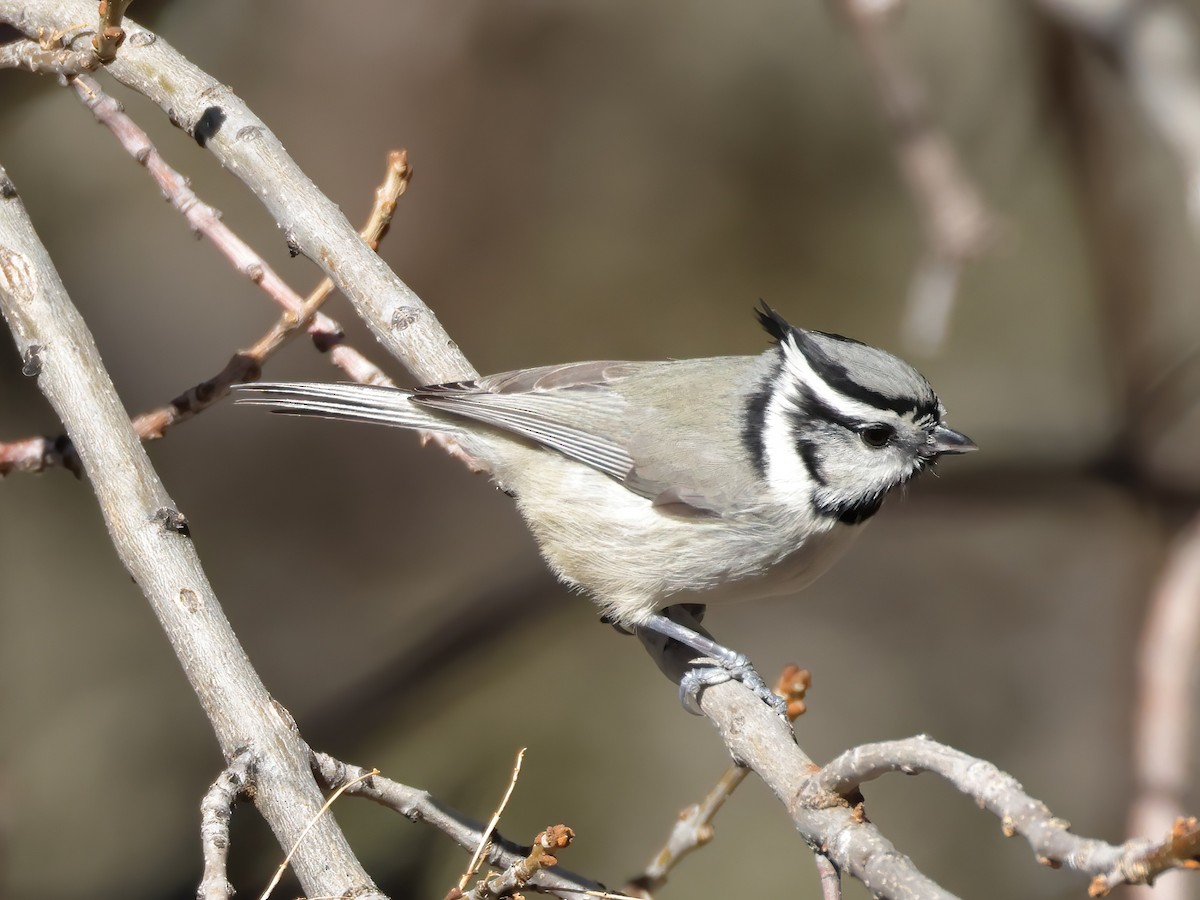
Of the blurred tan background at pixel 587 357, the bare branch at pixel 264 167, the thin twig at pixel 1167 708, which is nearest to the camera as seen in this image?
the thin twig at pixel 1167 708

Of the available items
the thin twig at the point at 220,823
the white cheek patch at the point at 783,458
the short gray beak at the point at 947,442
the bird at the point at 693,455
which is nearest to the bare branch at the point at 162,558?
the thin twig at the point at 220,823

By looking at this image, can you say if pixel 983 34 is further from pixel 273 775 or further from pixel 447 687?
pixel 273 775

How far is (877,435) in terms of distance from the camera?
304 cm

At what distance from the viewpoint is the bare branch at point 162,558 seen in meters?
1.88

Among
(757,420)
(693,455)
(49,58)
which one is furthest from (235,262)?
(757,420)

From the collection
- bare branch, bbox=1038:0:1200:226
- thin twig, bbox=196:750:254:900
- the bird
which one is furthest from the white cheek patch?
thin twig, bbox=196:750:254:900

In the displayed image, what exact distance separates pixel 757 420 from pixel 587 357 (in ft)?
8.96

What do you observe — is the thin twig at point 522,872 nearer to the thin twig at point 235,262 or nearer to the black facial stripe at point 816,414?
the thin twig at point 235,262

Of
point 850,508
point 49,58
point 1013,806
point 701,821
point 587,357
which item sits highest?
point 587,357

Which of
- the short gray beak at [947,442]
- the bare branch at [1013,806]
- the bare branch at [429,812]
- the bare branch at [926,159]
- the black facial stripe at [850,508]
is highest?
the bare branch at [926,159]

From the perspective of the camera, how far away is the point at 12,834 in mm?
4668

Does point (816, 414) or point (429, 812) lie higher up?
point (816, 414)

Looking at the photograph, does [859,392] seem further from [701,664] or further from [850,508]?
[701,664]

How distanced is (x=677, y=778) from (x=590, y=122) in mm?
3237
